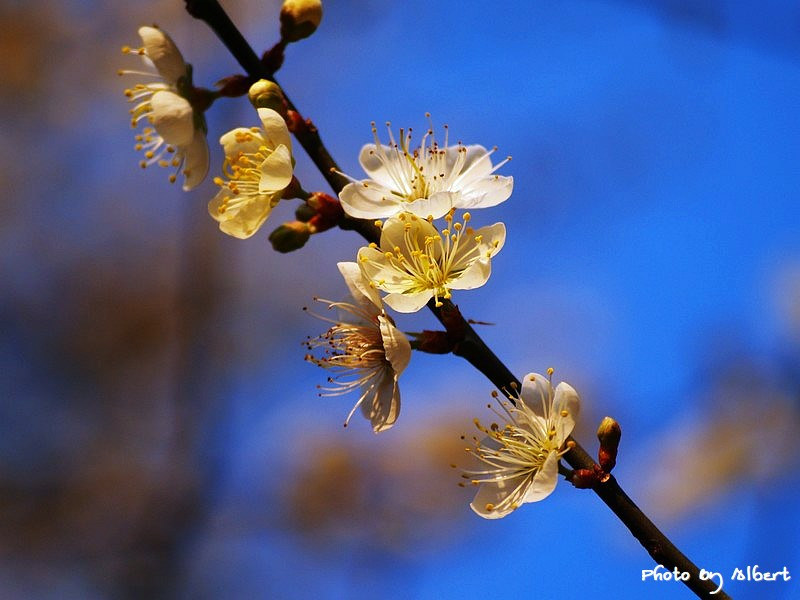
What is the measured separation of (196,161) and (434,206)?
0.47 meters

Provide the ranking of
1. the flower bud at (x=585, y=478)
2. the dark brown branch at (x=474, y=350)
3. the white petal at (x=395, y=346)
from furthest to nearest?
the white petal at (x=395, y=346) < the flower bud at (x=585, y=478) < the dark brown branch at (x=474, y=350)

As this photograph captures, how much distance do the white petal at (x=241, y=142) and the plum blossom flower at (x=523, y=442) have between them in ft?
2.00

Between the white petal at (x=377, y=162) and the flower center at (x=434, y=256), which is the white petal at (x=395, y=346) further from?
the white petal at (x=377, y=162)

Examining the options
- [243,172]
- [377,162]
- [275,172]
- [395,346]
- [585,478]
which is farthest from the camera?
[377,162]

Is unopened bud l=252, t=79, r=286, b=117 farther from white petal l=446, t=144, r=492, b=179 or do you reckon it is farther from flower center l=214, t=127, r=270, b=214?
white petal l=446, t=144, r=492, b=179

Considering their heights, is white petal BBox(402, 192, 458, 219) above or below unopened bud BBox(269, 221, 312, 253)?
above

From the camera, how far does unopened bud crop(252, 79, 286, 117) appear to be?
120cm

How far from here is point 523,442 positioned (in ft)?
4.29

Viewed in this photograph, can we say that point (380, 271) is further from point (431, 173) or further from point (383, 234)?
point (431, 173)

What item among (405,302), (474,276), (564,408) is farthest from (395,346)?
(564,408)

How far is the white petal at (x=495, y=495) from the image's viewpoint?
1256 mm

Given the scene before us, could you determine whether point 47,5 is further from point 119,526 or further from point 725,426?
point 725,426

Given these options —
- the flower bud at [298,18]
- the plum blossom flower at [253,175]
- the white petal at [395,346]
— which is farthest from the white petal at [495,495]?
the flower bud at [298,18]

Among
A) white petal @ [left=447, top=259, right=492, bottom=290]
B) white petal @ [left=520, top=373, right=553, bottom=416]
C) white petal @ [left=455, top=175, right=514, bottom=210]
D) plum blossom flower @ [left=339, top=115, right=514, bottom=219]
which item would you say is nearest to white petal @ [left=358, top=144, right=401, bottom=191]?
plum blossom flower @ [left=339, top=115, right=514, bottom=219]
